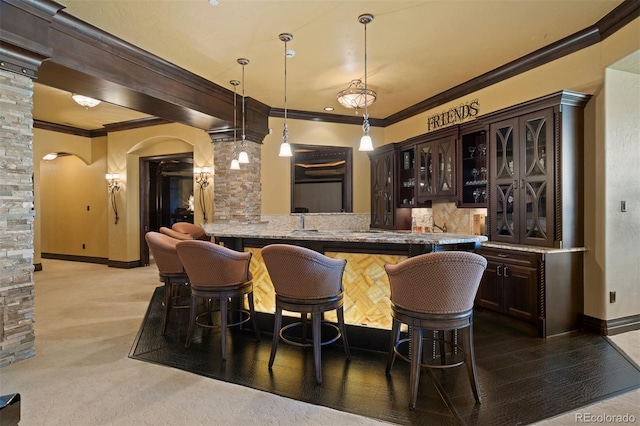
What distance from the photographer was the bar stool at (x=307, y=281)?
252 centimetres

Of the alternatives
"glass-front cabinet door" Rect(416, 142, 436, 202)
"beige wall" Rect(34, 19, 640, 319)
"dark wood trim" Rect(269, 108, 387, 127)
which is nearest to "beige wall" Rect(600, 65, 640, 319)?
"beige wall" Rect(34, 19, 640, 319)

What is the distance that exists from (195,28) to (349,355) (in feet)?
10.7

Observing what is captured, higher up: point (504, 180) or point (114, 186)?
point (114, 186)

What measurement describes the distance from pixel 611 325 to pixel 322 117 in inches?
191

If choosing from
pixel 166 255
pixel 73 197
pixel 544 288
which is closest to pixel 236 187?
pixel 166 255

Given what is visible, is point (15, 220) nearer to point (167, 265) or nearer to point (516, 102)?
point (167, 265)

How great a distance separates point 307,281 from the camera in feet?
8.39

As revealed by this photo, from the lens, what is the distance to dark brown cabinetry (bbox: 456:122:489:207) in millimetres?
4727

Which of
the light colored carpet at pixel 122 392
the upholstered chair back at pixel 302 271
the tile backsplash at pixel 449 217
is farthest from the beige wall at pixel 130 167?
the upholstered chair back at pixel 302 271

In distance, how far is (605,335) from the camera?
3473mm

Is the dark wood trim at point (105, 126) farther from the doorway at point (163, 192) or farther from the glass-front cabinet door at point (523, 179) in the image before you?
the glass-front cabinet door at point (523, 179)

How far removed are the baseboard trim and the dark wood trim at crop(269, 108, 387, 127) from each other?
4466 millimetres

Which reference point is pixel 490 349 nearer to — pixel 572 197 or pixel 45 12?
pixel 572 197

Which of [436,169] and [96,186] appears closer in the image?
[436,169]
